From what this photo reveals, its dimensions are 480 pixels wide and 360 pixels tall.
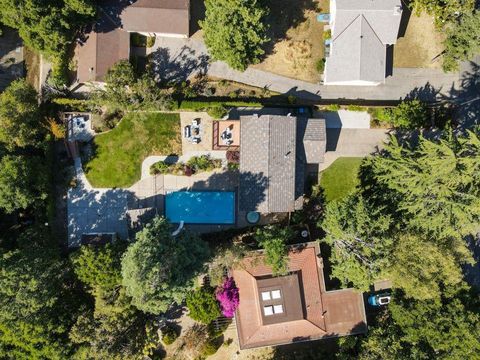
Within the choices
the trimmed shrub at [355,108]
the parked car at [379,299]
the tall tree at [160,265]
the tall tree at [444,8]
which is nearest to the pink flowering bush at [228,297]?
the tall tree at [160,265]

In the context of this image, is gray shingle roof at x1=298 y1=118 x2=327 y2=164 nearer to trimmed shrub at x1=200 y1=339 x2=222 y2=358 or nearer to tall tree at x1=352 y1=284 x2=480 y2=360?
tall tree at x1=352 y1=284 x2=480 y2=360

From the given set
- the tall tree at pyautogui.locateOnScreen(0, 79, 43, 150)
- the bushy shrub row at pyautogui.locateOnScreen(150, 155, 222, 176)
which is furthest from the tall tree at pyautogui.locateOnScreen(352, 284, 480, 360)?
the tall tree at pyautogui.locateOnScreen(0, 79, 43, 150)

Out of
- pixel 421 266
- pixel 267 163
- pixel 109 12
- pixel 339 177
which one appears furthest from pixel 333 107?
pixel 109 12

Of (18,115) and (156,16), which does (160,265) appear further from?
(156,16)

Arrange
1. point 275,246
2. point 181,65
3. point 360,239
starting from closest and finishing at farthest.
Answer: point 360,239 → point 275,246 → point 181,65

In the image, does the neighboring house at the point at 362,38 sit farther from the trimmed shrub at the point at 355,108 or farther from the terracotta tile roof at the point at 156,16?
the terracotta tile roof at the point at 156,16

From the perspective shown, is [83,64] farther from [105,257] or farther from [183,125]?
[105,257]
